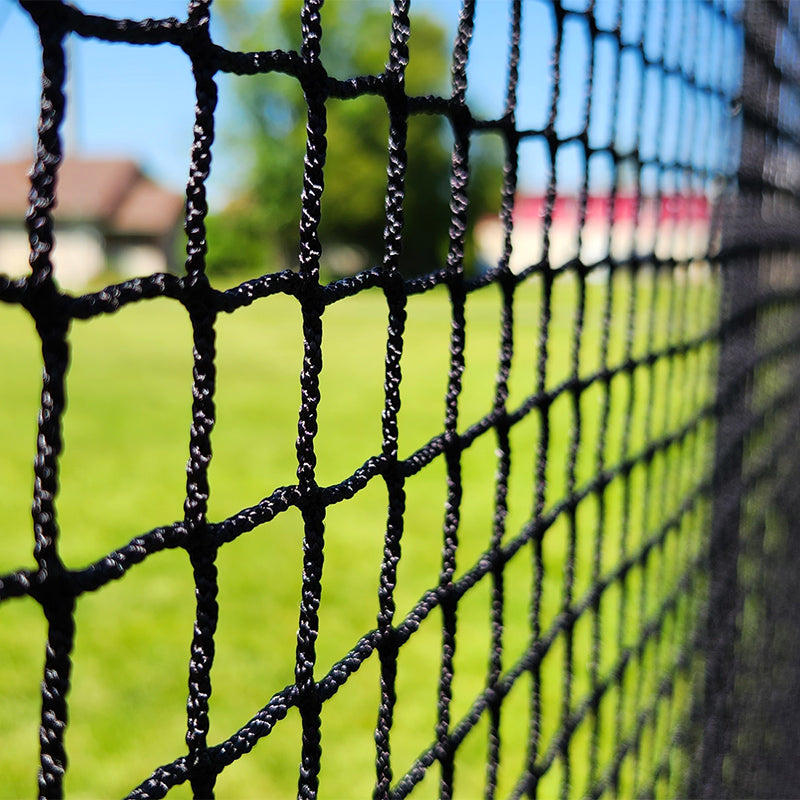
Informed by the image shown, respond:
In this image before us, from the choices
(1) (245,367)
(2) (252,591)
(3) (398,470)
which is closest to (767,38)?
(3) (398,470)

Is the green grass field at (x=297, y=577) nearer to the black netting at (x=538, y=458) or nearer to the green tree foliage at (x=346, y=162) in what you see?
the black netting at (x=538, y=458)

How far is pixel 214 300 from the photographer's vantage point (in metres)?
0.57

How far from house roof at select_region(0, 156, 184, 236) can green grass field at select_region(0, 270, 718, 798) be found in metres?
14.3

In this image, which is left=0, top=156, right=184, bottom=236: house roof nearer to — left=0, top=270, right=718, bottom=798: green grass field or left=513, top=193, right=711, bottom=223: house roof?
left=513, top=193, right=711, bottom=223: house roof

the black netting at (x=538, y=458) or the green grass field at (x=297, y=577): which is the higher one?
the black netting at (x=538, y=458)

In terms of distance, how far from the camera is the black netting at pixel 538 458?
542 millimetres

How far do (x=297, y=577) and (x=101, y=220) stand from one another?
1885 cm

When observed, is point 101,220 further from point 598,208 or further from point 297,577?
point 297,577

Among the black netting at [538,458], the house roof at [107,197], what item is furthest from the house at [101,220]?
the black netting at [538,458]

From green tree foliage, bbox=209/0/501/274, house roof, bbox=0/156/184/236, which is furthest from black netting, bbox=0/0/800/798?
house roof, bbox=0/156/184/236

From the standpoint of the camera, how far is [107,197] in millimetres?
21016

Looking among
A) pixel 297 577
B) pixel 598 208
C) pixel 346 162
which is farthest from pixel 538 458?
pixel 346 162

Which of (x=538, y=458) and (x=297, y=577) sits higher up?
(x=538, y=458)

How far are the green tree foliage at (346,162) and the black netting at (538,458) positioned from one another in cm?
1633
